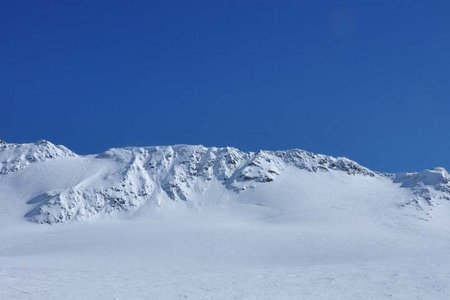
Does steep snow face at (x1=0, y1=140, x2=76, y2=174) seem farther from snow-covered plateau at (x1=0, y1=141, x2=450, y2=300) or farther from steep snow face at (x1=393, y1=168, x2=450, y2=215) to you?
steep snow face at (x1=393, y1=168, x2=450, y2=215)

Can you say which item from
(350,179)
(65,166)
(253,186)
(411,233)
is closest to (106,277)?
(411,233)

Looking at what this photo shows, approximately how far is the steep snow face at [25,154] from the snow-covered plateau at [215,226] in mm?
287

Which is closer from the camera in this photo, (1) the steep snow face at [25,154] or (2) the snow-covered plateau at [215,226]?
(2) the snow-covered plateau at [215,226]

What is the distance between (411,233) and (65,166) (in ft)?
221

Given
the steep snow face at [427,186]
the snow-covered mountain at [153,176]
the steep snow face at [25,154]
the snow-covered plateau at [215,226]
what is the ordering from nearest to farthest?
the snow-covered plateau at [215,226], the snow-covered mountain at [153,176], the steep snow face at [427,186], the steep snow face at [25,154]

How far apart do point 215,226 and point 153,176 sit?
2891cm

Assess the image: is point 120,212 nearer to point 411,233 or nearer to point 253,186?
point 253,186

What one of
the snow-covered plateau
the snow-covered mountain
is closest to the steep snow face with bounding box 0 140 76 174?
the snow-covered mountain

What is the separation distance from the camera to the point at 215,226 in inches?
3024

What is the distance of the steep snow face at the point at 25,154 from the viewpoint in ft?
344

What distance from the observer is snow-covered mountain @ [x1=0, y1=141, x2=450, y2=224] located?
89688 mm

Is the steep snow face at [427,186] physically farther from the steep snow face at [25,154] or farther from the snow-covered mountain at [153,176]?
the steep snow face at [25,154]

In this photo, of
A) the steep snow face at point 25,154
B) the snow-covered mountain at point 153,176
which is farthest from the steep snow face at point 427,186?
the steep snow face at point 25,154

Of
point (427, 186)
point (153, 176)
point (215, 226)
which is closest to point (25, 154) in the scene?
point (153, 176)
